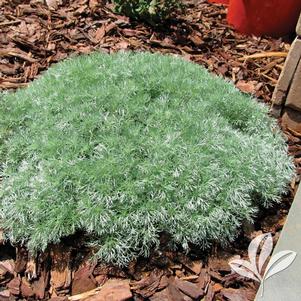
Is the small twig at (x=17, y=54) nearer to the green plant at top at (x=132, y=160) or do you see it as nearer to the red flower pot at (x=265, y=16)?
the green plant at top at (x=132, y=160)

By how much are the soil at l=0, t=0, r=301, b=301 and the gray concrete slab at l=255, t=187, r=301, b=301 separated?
0.10 m

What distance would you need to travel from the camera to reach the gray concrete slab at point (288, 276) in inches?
83.9

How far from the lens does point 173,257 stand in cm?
236

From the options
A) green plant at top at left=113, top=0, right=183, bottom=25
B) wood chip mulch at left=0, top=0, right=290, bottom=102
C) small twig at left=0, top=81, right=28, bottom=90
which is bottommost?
small twig at left=0, top=81, right=28, bottom=90

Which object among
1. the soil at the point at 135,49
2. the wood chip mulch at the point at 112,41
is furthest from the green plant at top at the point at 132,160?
the wood chip mulch at the point at 112,41

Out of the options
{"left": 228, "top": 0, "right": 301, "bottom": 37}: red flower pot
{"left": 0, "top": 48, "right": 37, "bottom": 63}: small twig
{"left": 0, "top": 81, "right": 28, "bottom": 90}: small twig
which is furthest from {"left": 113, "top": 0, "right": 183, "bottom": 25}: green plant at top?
{"left": 0, "top": 81, "right": 28, "bottom": 90}: small twig

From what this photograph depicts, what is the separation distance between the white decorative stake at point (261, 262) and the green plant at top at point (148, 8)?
1.98m

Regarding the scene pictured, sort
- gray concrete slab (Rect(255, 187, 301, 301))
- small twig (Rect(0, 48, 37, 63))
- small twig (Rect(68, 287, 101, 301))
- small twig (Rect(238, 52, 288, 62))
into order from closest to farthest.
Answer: gray concrete slab (Rect(255, 187, 301, 301)) < small twig (Rect(68, 287, 101, 301)) < small twig (Rect(0, 48, 37, 63)) < small twig (Rect(238, 52, 288, 62))

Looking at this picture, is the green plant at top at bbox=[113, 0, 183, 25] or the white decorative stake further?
the green plant at top at bbox=[113, 0, 183, 25]

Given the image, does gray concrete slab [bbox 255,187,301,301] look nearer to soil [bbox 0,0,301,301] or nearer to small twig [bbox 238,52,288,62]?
soil [bbox 0,0,301,301]

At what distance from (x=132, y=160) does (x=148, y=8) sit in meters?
1.73

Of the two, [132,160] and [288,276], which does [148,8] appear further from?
[288,276]

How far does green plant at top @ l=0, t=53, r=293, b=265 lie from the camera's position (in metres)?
2.27

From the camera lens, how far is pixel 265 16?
379cm
